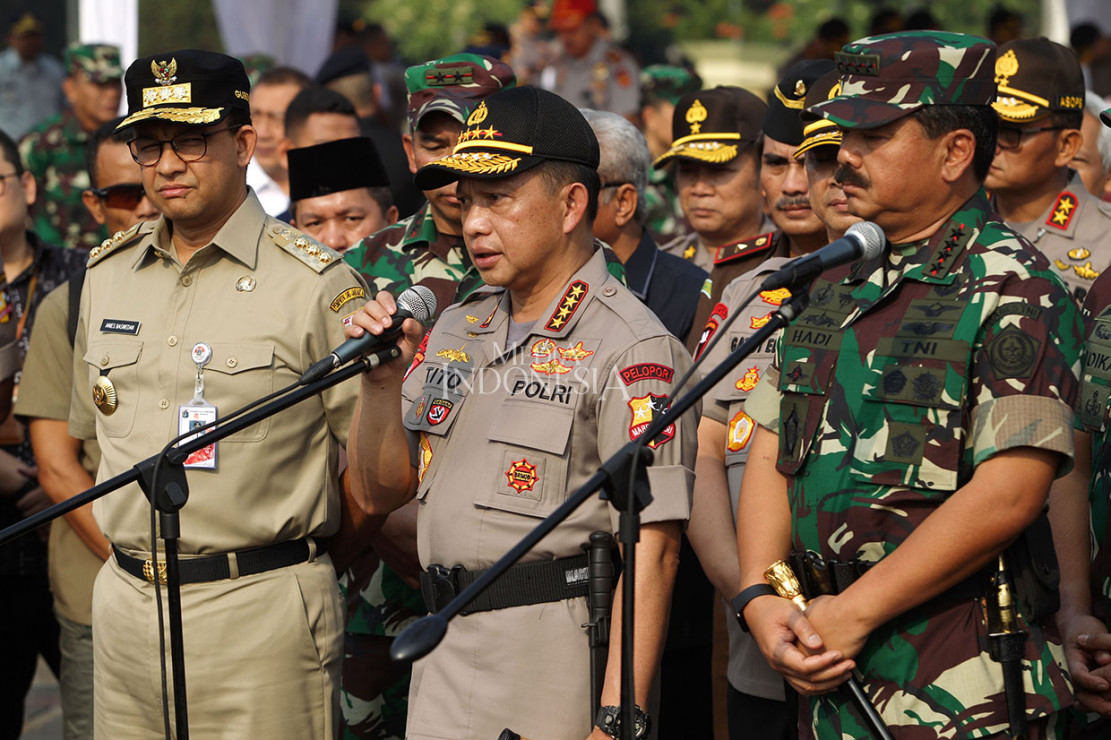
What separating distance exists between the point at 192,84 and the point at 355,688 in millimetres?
2113

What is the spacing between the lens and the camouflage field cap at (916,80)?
2996mm

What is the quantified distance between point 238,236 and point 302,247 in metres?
0.18

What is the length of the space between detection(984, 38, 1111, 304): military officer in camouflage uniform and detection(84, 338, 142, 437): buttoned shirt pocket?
2888 mm

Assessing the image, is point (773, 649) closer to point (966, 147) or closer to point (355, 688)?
point (966, 147)

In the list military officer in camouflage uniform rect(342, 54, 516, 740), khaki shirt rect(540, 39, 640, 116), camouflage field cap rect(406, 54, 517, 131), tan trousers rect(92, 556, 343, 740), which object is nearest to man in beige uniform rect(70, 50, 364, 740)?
tan trousers rect(92, 556, 343, 740)

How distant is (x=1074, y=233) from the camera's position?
491cm

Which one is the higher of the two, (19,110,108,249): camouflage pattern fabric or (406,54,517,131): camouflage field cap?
(406,54,517,131): camouflage field cap

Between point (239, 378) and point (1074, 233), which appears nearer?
point (239, 378)

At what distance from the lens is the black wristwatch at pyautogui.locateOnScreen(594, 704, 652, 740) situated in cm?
305

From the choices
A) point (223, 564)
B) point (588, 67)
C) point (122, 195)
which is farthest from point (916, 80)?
point (588, 67)

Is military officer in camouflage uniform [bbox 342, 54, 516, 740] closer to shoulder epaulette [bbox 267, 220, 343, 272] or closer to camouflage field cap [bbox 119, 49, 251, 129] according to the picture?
shoulder epaulette [bbox 267, 220, 343, 272]

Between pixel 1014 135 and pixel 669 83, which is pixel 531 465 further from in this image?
pixel 669 83

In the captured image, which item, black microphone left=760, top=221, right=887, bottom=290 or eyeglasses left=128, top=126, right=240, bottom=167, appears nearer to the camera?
black microphone left=760, top=221, right=887, bottom=290

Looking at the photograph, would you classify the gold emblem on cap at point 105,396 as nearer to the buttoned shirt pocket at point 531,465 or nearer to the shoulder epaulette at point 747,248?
the buttoned shirt pocket at point 531,465
